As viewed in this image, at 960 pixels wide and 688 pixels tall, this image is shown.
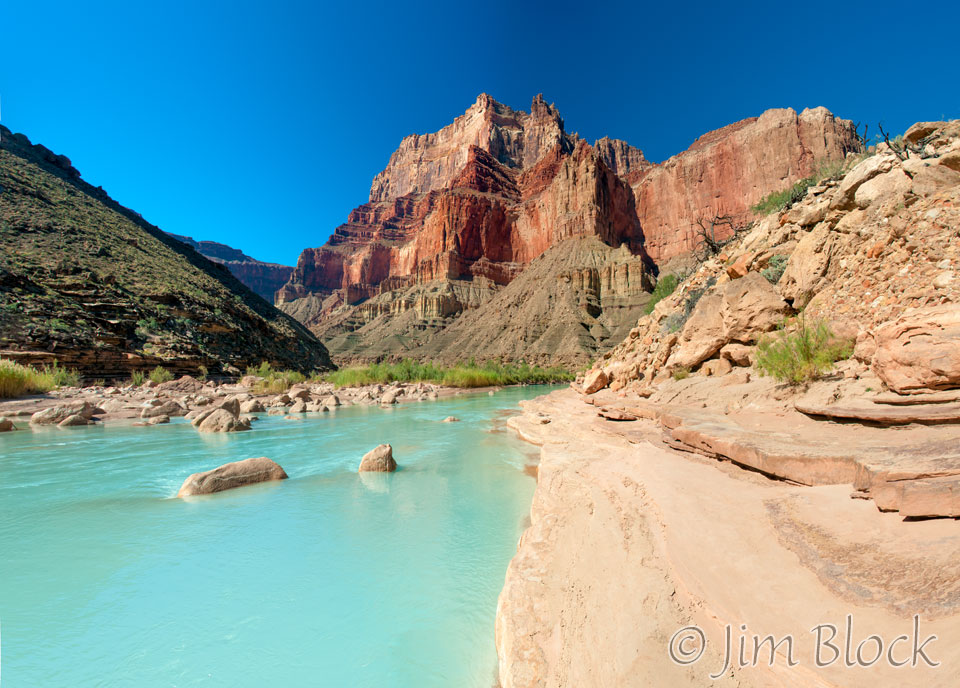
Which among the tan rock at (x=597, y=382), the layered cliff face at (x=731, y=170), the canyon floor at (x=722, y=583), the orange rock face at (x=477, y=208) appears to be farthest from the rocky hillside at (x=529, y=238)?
the canyon floor at (x=722, y=583)

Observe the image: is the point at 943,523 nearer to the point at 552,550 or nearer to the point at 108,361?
the point at 552,550

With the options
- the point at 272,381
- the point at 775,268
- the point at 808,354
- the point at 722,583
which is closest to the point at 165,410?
the point at 272,381

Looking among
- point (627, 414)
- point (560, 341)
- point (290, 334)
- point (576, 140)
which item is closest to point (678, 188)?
point (576, 140)

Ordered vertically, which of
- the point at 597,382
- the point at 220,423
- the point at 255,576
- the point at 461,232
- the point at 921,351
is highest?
the point at 461,232

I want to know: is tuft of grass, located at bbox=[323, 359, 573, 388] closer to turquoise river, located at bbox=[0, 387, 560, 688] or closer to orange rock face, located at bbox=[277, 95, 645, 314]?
turquoise river, located at bbox=[0, 387, 560, 688]

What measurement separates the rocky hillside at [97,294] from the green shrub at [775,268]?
2741 cm

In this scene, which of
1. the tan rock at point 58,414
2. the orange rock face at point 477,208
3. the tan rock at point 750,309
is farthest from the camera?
the orange rock face at point 477,208

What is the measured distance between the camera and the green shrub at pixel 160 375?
70.0ft

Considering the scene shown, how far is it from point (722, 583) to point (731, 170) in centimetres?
9953

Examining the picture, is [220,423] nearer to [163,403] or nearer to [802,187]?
[163,403]

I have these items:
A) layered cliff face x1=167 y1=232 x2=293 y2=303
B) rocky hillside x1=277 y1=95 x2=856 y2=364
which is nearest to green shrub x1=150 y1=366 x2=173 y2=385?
rocky hillside x1=277 y1=95 x2=856 y2=364

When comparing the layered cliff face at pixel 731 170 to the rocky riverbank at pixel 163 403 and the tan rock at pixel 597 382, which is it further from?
the rocky riverbank at pixel 163 403

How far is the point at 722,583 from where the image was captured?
1.91 meters

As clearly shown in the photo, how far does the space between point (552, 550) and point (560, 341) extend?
160 ft
